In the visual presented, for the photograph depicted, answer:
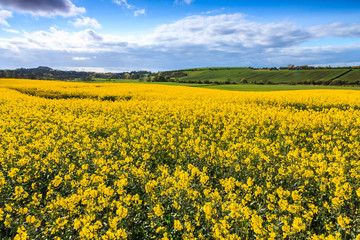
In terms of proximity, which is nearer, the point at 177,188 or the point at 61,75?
the point at 177,188

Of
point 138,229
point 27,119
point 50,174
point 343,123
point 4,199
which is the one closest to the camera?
point 138,229

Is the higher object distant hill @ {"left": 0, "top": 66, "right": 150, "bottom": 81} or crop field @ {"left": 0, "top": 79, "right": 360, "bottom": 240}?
distant hill @ {"left": 0, "top": 66, "right": 150, "bottom": 81}

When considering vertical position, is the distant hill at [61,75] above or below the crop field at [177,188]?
above

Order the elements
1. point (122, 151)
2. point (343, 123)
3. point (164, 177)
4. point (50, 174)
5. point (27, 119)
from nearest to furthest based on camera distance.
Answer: point (164, 177) < point (50, 174) < point (122, 151) < point (343, 123) < point (27, 119)

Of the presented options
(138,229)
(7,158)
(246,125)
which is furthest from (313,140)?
(7,158)

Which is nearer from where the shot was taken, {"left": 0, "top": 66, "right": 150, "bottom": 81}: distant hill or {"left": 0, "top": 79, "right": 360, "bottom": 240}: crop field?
{"left": 0, "top": 79, "right": 360, "bottom": 240}: crop field

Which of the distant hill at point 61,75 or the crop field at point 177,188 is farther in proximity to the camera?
the distant hill at point 61,75

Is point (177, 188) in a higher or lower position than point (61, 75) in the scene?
lower

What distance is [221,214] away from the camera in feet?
13.4

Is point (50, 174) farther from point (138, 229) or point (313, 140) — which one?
point (313, 140)

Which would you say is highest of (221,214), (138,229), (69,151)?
(69,151)

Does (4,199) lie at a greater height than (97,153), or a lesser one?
lesser

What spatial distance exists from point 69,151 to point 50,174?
1.19 m

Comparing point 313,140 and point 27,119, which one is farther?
point 27,119
